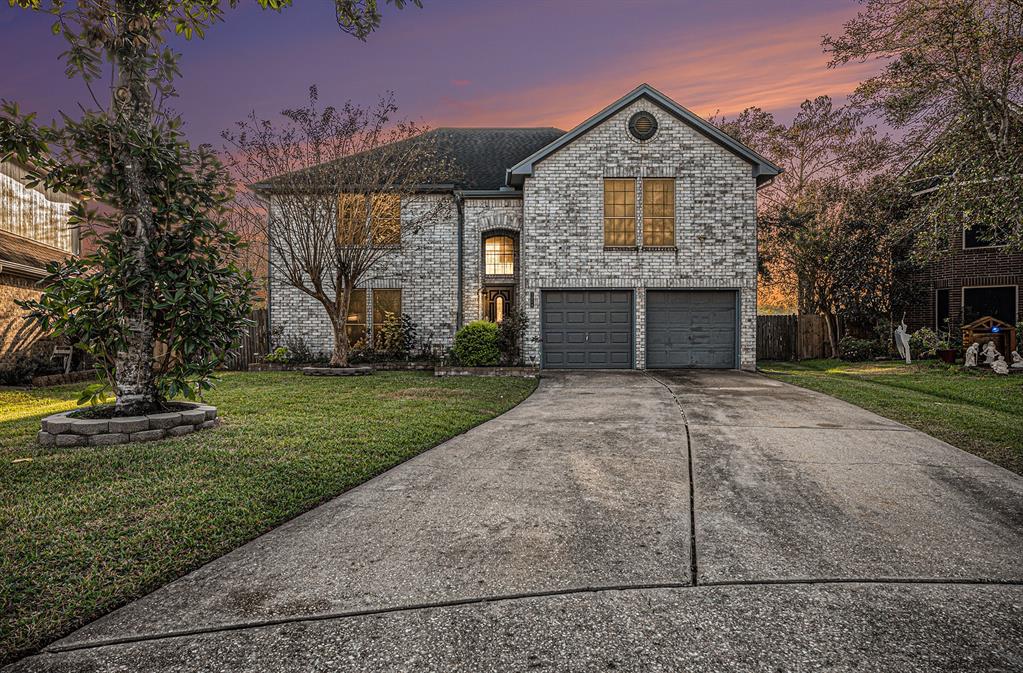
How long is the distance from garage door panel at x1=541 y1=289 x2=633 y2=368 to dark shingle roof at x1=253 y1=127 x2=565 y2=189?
4.32 m

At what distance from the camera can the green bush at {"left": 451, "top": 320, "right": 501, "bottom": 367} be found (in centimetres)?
1312

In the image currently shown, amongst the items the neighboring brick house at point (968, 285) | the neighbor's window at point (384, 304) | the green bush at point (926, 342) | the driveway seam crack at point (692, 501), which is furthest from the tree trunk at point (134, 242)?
the neighboring brick house at point (968, 285)

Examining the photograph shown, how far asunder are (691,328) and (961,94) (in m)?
7.41

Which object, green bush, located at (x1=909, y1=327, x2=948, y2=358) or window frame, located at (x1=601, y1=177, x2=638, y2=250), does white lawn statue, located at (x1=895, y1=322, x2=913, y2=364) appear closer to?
green bush, located at (x1=909, y1=327, x2=948, y2=358)

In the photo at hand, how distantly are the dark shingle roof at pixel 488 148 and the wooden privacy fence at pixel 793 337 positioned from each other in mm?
10490

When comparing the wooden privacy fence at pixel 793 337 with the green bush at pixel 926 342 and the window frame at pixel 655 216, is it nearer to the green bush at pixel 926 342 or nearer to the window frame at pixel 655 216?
the green bush at pixel 926 342

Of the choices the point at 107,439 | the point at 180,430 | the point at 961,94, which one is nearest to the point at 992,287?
the point at 961,94

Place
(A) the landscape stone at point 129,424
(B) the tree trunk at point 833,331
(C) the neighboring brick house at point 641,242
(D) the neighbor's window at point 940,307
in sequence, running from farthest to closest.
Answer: (B) the tree trunk at point 833,331, (D) the neighbor's window at point 940,307, (C) the neighboring brick house at point 641,242, (A) the landscape stone at point 129,424

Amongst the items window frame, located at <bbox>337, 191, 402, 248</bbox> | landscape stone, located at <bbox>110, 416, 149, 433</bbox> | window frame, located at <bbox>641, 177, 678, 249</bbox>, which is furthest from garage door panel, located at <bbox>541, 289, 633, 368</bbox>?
landscape stone, located at <bbox>110, 416, 149, 433</bbox>

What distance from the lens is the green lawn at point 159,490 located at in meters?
2.73

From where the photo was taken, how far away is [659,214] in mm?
14211

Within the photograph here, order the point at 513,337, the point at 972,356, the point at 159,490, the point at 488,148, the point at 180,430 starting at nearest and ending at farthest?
1. the point at 159,490
2. the point at 180,430
3. the point at 972,356
4. the point at 513,337
5. the point at 488,148

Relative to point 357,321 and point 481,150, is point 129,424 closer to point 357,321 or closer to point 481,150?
point 357,321

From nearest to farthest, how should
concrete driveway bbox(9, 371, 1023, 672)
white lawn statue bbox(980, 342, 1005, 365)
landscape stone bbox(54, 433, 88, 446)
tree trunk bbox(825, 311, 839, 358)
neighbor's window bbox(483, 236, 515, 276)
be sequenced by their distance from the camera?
1. concrete driveway bbox(9, 371, 1023, 672)
2. landscape stone bbox(54, 433, 88, 446)
3. white lawn statue bbox(980, 342, 1005, 365)
4. neighbor's window bbox(483, 236, 515, 276)
5. tree trunk bbox(825, 311, 839, 358)
